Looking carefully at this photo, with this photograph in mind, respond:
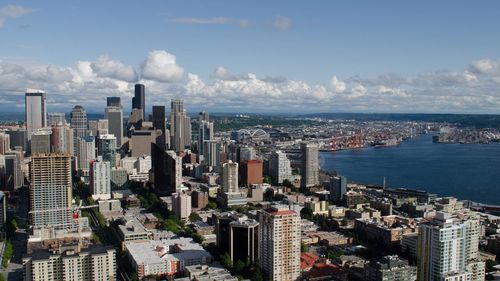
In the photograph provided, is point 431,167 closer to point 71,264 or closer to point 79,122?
point 79,122

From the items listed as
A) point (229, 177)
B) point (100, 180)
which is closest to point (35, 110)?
point (100, 180)

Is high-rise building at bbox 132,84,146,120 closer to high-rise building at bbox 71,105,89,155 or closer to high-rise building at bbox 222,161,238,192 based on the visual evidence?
high-rise building at bbox 71,105,89,155

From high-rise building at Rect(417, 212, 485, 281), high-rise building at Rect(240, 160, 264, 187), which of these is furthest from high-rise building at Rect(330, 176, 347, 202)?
high-rise building at Rect(417, 212, 485, 281)

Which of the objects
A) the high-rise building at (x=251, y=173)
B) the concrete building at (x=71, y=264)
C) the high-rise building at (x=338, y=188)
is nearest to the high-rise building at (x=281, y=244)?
the concrete building at (x=71, y=264)

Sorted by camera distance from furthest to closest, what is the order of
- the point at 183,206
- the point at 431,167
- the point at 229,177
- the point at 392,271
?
the point at 431,167
the point at 229,177
the point at 183,206
the point at 392,271

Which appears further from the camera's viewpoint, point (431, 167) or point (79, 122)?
point (79, 122)

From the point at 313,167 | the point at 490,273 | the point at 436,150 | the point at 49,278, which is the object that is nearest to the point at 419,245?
the point at 490,273

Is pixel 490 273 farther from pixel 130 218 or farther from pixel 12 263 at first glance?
pixel 12 263
